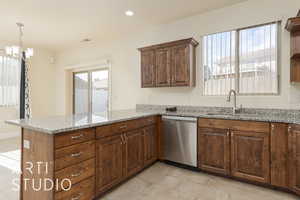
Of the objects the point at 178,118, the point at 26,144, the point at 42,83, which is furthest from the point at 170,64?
the point at 42,83

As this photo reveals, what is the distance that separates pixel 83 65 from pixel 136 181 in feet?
12.9

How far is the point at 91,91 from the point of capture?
17.9 feet

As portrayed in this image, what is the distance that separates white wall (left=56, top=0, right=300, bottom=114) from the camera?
8.80 ft

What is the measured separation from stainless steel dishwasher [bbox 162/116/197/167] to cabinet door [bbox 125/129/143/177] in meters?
0.56

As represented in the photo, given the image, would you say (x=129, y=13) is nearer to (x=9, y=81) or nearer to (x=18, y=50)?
(x=18, y=50)

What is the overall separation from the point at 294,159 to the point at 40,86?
21.2ft

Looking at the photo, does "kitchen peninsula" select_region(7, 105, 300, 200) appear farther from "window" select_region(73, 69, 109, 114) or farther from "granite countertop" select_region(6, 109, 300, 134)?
"window" select_region(73, 69, 109, 114)

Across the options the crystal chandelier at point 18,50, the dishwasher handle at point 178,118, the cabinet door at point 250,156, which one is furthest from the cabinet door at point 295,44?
the crystal chandelier at point 18,50

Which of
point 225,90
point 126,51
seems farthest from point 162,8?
point 225,90

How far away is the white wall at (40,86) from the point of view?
5.47 meters

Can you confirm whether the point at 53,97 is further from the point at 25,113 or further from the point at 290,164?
the point at 290,164

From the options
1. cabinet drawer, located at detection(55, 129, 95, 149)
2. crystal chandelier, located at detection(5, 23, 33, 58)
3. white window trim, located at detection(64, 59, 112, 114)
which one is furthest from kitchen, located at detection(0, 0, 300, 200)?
crystal chandelier, located at detection(5, 23, 33, 58)

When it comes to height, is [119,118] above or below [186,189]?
above

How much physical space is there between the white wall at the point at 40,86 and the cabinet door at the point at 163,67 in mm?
4228
